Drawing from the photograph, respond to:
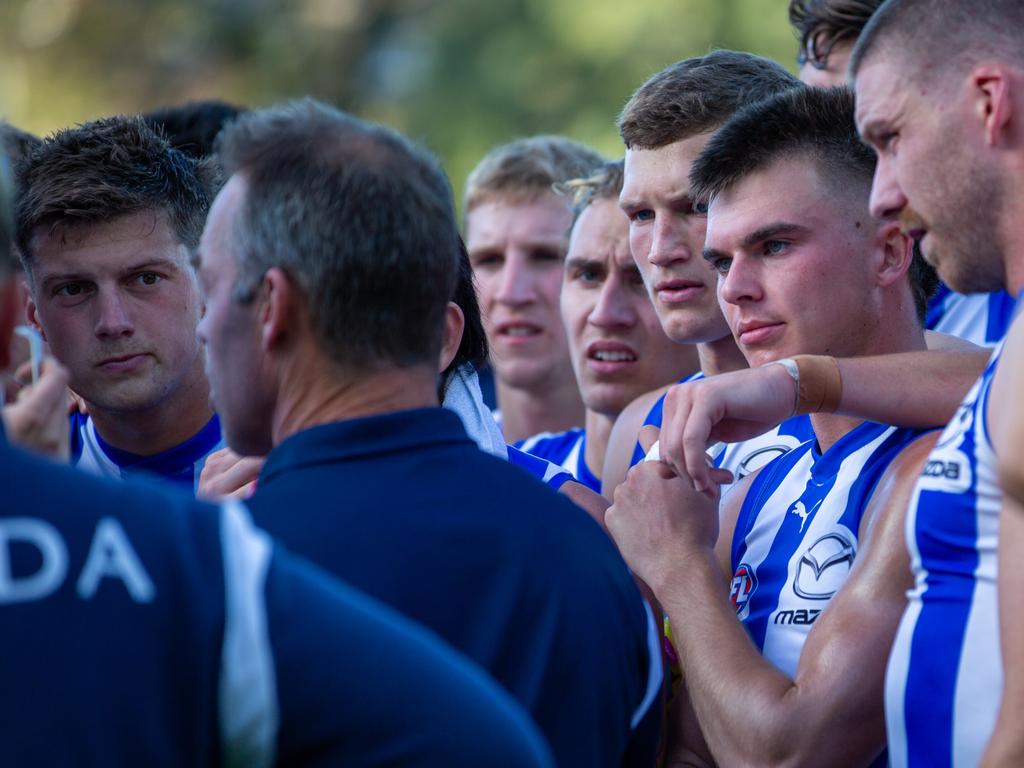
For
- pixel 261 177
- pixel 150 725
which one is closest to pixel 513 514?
pixel 261 177

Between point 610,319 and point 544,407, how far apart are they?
51.2 inches

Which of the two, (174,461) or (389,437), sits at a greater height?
(174,461)

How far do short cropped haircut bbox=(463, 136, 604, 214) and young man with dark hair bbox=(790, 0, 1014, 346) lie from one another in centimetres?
125

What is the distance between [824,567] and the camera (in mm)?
2900

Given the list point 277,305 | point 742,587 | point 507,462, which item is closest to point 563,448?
point 742,587

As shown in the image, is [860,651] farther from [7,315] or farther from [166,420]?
[166,420]

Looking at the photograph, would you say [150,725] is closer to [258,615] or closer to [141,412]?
[258,615]

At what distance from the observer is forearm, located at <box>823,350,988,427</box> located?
286 centimetres

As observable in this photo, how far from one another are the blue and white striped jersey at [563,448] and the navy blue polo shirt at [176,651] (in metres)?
3.67

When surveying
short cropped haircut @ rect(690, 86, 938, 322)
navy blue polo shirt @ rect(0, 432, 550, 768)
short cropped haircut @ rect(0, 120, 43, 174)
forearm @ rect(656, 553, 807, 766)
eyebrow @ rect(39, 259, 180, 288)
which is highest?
short cropped haircut @ rect(0, 120, 43, 174)

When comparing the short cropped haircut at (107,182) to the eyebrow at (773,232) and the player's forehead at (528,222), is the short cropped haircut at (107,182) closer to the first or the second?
the eyebrow at (773,232)

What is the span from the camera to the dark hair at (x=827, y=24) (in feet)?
15.4

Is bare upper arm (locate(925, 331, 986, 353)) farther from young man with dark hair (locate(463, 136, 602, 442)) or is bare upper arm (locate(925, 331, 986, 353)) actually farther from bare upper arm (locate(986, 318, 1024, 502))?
young man with dark hair (locate(463, 136, 602, 442))

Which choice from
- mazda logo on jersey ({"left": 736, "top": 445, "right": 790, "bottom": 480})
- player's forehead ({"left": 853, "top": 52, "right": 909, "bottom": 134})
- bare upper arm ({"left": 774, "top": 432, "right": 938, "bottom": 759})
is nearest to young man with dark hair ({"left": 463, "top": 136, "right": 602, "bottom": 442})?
mazda logo on jersey ({"left": 736, "top": 445, "right": 790, "bottom": 480})
